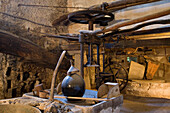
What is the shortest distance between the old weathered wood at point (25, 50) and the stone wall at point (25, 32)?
52cm

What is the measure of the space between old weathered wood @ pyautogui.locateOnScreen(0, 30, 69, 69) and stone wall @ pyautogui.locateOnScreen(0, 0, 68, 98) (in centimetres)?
52

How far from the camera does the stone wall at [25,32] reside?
5273mm

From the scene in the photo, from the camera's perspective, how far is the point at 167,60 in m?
6.17

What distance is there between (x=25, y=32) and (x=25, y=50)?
1151 millimetres

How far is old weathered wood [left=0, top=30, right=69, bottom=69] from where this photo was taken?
178 inches

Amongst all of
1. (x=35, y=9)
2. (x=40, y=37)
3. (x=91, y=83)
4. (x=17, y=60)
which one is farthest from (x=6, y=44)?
(x=91, y=83)

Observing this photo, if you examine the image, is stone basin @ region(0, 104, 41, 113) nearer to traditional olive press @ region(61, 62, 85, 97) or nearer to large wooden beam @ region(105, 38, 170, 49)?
traditional olive press @ region(61, 62, 85, 97)

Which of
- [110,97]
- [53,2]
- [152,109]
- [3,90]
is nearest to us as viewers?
[110,97]

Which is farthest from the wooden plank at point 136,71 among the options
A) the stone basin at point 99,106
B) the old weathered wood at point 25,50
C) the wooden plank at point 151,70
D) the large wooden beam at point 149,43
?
the stone basin at point 99,106

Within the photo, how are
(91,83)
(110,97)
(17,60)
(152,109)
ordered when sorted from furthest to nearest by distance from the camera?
(91,83) < (17,60) < (152,109) < (110,97)

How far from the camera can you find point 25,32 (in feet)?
19.3

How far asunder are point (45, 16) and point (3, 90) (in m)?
3.43

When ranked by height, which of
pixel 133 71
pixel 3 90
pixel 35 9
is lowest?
pixel 3 90

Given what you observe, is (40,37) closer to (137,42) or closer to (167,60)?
(137,42)
